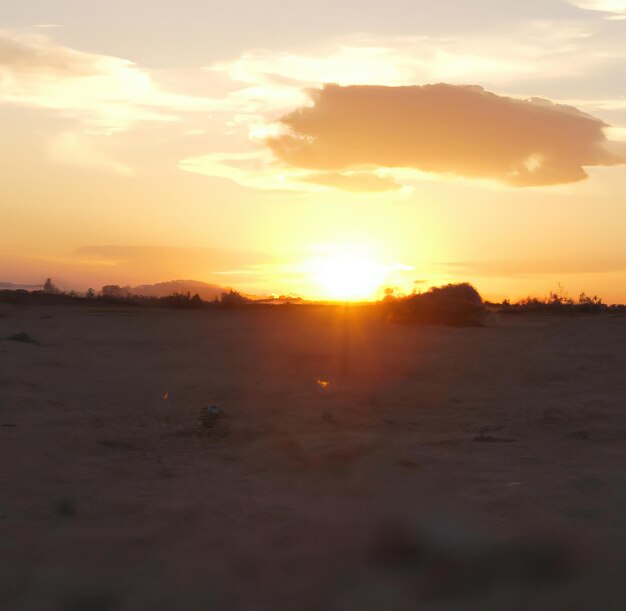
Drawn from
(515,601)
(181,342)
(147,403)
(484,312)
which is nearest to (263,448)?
(147,403)

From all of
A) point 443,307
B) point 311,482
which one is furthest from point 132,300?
point 311,482

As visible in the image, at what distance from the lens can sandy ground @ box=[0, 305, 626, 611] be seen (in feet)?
12.1

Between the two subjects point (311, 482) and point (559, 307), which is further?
point (559, 307)

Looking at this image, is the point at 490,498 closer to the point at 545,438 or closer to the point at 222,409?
the point at 545,438

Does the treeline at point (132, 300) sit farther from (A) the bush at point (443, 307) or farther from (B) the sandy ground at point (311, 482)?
(B) the sandy ground at point (311, 482)

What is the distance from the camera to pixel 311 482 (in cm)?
527

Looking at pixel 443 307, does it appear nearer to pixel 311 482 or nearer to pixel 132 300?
pixel 132 300

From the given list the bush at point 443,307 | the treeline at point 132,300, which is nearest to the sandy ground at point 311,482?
the bush at point 443,307

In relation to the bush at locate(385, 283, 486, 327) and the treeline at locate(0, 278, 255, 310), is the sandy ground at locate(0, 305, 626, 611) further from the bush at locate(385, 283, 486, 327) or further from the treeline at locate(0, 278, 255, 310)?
the treeline at locate(0, 278, 255, 310)

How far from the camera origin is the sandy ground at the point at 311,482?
3.68 meters

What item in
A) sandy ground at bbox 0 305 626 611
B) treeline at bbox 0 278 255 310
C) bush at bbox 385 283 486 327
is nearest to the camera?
sandy ground at bbox 0 305 626 611

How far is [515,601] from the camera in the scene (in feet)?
11.6

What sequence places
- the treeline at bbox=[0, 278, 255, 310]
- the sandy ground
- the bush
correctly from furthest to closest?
1. the treeline at bbox=[0, 278, 255, 310]
2. the bush
3. the sandy ground

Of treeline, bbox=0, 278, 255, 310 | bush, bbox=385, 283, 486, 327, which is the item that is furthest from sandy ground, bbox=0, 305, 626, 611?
treeline, bbox=0, 278, 255, 310
